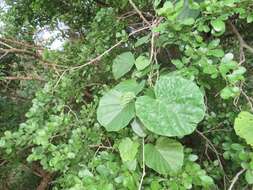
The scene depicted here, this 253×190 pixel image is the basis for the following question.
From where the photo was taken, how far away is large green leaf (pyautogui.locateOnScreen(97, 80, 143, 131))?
75 centimetres

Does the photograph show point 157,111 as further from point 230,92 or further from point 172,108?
point 230,92

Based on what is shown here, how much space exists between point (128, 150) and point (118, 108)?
0.09 meters

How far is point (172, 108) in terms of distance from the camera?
0.73 metres

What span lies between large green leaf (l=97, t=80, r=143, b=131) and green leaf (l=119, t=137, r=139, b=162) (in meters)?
0.05

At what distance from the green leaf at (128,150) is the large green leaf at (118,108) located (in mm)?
54

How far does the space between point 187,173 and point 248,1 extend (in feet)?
1.38

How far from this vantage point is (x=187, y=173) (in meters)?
0.85

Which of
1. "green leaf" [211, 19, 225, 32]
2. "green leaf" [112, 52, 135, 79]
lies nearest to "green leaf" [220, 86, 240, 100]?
"green leaf" [211, 19, 225, 32]

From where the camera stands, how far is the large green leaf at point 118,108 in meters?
0.75

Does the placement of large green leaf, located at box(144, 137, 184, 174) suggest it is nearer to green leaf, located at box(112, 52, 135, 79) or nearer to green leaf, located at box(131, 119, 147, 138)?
green leaf, located at box(131, 119, 147, 138)

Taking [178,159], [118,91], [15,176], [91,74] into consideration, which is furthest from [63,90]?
[15,176]

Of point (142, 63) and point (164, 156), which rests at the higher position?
point (142, 63)

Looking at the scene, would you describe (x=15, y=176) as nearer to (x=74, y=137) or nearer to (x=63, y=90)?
(x=63, y=90)

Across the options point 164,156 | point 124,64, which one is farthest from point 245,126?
point 124,64
